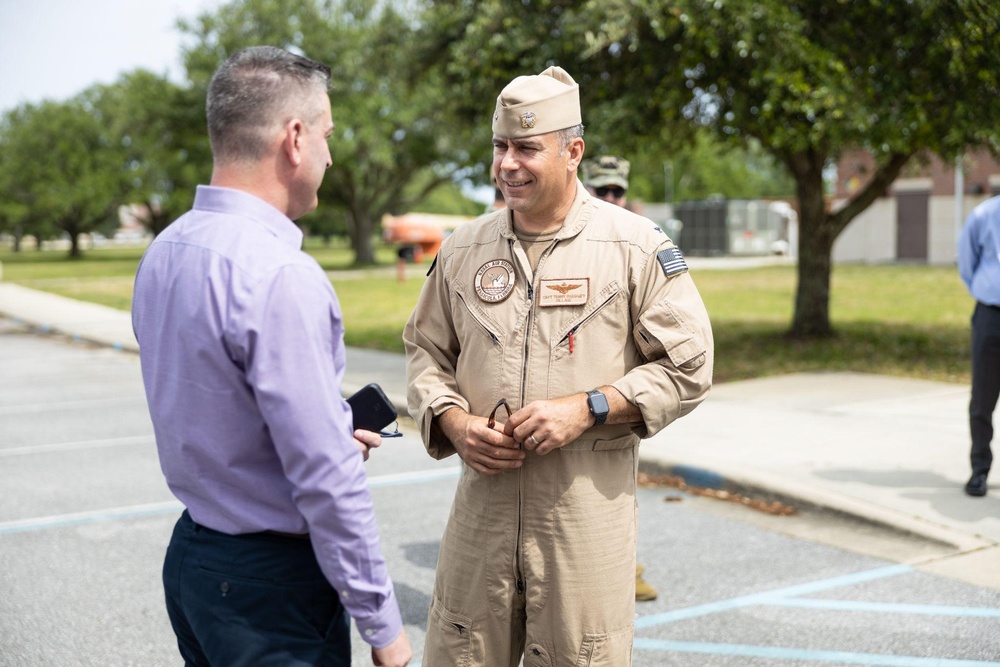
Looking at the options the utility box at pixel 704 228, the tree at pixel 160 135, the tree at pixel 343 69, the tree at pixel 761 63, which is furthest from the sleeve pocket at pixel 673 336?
the utility box at pixel 704 228

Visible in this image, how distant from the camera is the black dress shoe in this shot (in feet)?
20.7

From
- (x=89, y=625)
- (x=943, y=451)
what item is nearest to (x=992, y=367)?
(x=943, y=451)

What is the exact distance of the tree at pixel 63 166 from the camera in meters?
63.2

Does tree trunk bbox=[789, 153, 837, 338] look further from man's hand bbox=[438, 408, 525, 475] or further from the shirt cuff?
the shirt cuff

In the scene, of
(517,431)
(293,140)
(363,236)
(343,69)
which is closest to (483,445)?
(517,431)

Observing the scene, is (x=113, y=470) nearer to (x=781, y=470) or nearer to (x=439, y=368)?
(x=781, y=470)

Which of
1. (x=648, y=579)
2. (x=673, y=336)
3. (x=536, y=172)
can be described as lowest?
(x=648, y=579)

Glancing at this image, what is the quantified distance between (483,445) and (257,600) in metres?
0.75

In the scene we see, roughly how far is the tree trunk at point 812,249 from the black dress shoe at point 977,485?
8247mm

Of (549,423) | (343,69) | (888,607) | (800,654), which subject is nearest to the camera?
(549,423)

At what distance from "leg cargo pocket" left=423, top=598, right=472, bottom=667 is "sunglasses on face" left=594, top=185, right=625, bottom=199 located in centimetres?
252

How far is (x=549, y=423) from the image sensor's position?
8.68 ft

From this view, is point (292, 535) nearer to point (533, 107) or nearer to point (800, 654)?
point (533, 107)

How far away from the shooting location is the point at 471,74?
13.1 metres
